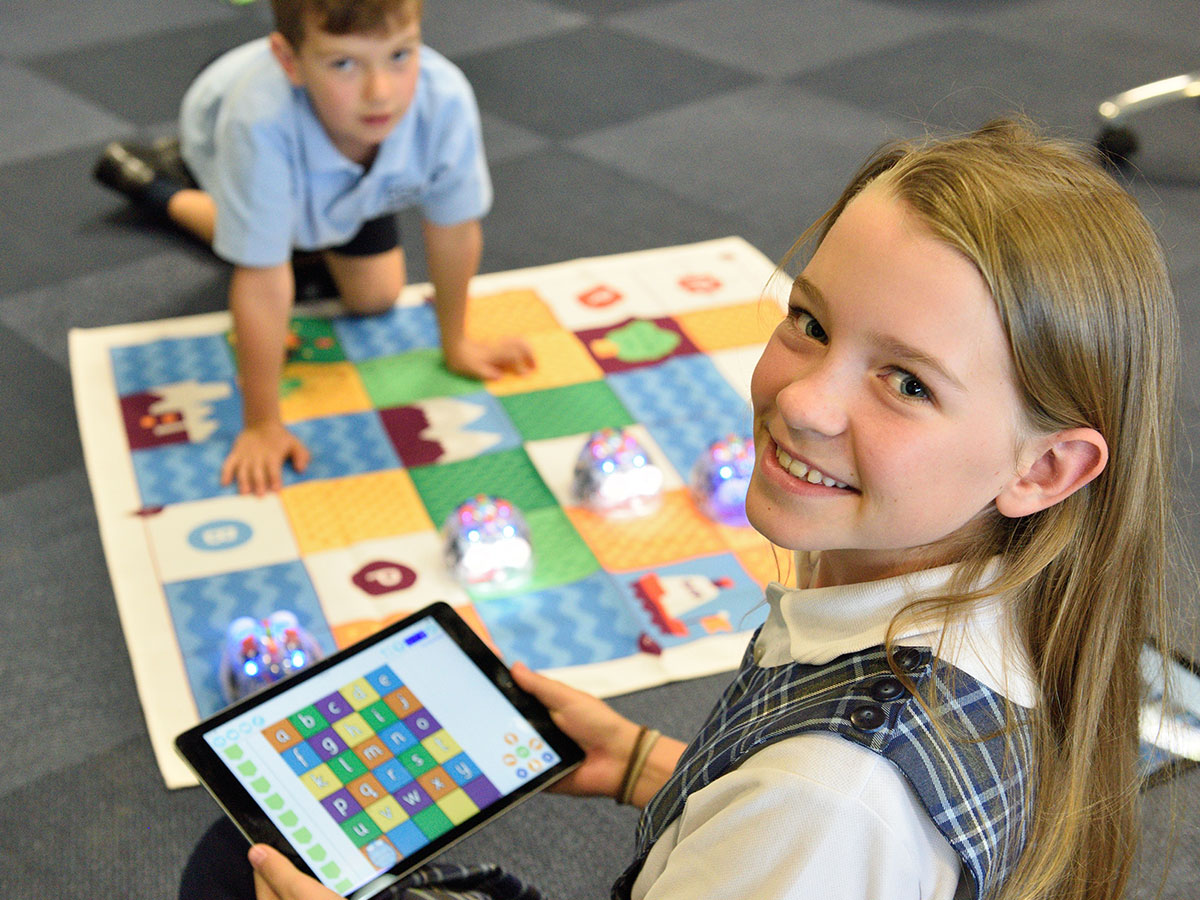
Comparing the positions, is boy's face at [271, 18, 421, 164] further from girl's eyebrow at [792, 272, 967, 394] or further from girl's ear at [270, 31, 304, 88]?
girl's eyebrow at [792, 272, 967, 394]

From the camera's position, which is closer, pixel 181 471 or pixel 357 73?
pixel 357 73

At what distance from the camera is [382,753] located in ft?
2.66

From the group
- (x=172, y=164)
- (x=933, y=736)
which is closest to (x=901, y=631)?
(x=933, y=736)

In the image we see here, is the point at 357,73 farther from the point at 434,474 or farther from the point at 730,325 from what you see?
the point at 730,325

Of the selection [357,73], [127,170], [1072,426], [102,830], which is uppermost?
[1072,426]

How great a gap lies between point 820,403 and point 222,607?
0.86 m

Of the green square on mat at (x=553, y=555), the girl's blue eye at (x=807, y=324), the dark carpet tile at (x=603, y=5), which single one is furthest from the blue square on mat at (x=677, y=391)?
the dark carpet tile at (x=603, y=5)

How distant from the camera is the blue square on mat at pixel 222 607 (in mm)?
1179

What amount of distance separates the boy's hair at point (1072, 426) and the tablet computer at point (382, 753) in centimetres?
33

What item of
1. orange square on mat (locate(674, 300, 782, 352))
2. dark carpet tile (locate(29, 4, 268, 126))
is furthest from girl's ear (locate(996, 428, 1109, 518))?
dark carpet tile (locate(29, 4, 268, 126))

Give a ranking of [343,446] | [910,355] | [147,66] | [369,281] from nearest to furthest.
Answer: [910,355], [343,446], [369,281], [147,66]

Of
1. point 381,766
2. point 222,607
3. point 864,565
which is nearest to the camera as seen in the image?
point 864,565

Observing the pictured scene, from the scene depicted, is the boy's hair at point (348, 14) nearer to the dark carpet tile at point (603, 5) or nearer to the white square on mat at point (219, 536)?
the white square on mat at point (219, 536)

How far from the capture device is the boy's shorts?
1.67 metres
